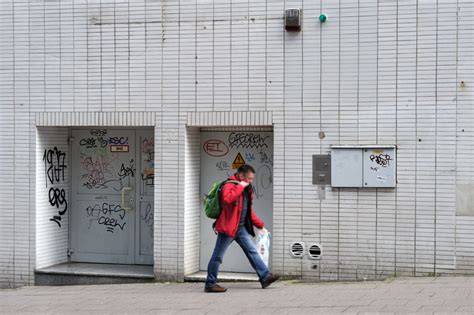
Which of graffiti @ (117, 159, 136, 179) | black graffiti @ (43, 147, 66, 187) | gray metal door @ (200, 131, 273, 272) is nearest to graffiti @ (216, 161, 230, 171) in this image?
gray metal door @ (200, 131, 273, 272)

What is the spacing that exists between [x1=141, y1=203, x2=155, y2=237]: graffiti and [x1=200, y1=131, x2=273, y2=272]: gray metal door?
82 cm

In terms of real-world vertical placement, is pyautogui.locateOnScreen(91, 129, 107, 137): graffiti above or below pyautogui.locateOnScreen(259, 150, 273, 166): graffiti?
above

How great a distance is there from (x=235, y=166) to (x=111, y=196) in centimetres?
205

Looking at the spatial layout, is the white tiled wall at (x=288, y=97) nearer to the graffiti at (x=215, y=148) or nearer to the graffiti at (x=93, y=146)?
the graffiti at (x=215, y=148)

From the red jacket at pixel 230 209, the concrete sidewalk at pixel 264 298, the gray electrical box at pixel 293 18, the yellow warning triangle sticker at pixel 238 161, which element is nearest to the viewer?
the concrete sidewalk at pixel 264 298

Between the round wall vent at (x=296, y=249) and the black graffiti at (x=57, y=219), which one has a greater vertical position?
the black graffiti at (x=57, y=219)

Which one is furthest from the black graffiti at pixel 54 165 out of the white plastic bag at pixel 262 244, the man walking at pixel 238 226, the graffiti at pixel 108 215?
the white plastic bag at pixel 262 244

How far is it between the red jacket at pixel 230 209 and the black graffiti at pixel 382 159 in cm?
196

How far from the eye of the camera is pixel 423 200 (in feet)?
36.1

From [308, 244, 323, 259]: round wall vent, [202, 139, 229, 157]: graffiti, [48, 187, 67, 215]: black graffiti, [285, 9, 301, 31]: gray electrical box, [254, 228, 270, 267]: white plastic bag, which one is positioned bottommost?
[308, 244, 323, 259]: round wall vent

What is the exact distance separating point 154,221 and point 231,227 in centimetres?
202

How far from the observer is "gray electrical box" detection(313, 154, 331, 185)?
11.4 metres

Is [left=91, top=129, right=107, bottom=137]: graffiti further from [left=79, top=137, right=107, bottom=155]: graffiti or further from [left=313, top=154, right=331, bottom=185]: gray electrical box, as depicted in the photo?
[left=313, top=154, right=331, bottom=185]: gray electrical box

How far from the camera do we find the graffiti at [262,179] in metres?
12.2
